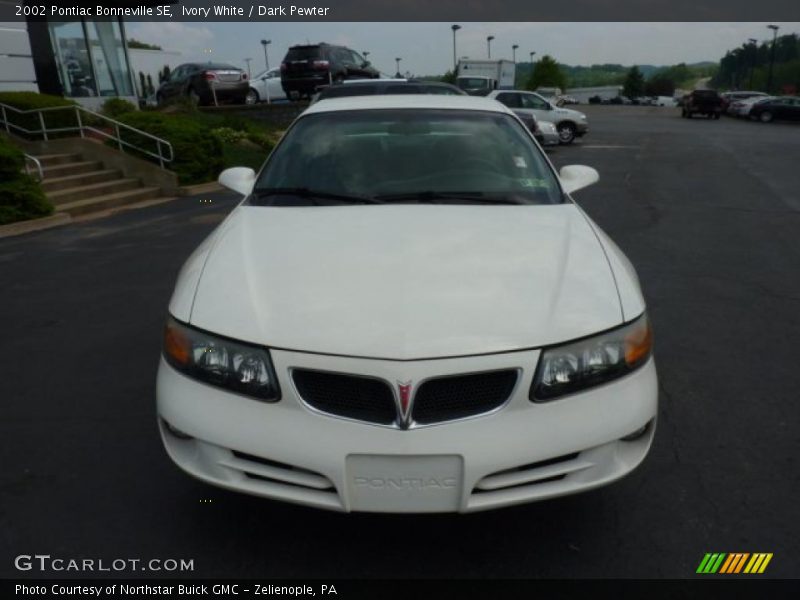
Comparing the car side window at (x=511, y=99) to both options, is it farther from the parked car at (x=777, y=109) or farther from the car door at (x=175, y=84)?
the parked car at (x=777, y=109)

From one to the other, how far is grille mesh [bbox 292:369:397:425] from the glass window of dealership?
1923 cm

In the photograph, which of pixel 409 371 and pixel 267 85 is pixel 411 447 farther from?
pixel 267 85

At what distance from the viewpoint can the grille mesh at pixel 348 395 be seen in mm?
2215

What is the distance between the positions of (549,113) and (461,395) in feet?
72.1

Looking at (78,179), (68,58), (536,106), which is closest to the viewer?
(78,179)

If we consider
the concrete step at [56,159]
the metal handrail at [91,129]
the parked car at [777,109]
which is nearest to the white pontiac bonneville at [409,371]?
the metal handrail at [91,129]

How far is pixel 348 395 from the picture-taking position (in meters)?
2.24

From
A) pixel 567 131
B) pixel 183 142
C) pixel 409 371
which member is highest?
pixel 409 371

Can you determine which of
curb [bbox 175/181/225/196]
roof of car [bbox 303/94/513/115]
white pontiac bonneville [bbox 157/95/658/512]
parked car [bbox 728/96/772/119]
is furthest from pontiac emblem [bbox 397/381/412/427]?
parked car [bbox 728/96/772/119]

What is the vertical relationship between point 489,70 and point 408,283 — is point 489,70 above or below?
below

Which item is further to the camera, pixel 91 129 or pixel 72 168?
pixel 91 129

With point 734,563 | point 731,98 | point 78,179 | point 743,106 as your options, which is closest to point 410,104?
point 734,563

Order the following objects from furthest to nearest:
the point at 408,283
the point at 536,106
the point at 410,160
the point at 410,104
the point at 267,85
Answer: the point at 267,85
the point at 536,106
the point at 410,104
the point at 410,160
the point at 408,283

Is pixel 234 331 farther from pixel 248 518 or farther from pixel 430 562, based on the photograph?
pixel 430 562
